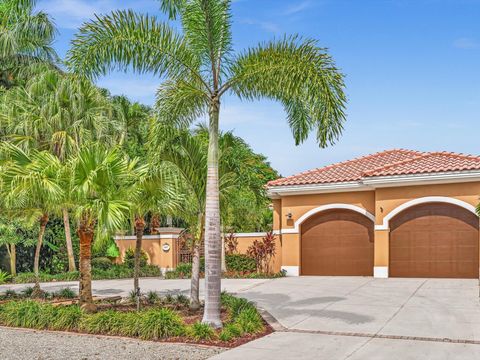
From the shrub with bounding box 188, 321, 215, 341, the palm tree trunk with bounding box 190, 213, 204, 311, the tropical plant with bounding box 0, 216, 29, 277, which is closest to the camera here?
the shrub with bounding box 188, 321, 215, 341

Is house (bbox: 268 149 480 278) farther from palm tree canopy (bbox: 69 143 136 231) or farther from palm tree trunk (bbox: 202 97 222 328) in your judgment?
palm tree canopy (bbox: 69 143 136 231)

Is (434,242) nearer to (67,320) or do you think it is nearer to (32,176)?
(67,320)

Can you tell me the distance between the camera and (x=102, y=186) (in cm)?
1219

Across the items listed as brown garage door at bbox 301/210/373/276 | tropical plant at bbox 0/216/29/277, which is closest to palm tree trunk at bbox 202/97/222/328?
brown garage door at bbox 301/210/373/276

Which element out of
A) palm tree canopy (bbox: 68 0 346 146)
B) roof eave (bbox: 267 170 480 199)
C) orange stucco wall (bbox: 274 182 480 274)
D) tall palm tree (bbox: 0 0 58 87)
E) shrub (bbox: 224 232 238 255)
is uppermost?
tall palm tree (bbox: 0 0 58 87)

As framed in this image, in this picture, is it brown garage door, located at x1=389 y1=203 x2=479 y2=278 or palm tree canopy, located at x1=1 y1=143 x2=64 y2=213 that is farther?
brown garage door, located at x1=389 y1=203 x2=479 y2=278

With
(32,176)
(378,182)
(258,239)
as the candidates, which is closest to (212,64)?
(32,176)

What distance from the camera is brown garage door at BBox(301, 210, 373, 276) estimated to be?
20938mm

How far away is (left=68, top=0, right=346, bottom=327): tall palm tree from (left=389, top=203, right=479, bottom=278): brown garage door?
9.76m

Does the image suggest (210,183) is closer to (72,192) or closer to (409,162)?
(72,192)

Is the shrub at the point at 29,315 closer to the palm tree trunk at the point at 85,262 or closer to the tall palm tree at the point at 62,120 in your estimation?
the palm tree trunk at the point at 85,262

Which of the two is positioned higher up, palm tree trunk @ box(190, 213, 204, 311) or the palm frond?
the palm frond

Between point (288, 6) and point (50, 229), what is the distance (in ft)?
63.4

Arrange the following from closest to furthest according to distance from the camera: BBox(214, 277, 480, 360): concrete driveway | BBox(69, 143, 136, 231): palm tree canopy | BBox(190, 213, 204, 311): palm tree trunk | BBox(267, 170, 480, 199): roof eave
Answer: BBox(214, 277, 480, 360): concrete driveway → BBox(69, 143, 136, 231): palm tree canopy → BBox(190, 213, 204, 311): palm tree trunk → BBox(267, 170, 480, 199): roof eave
